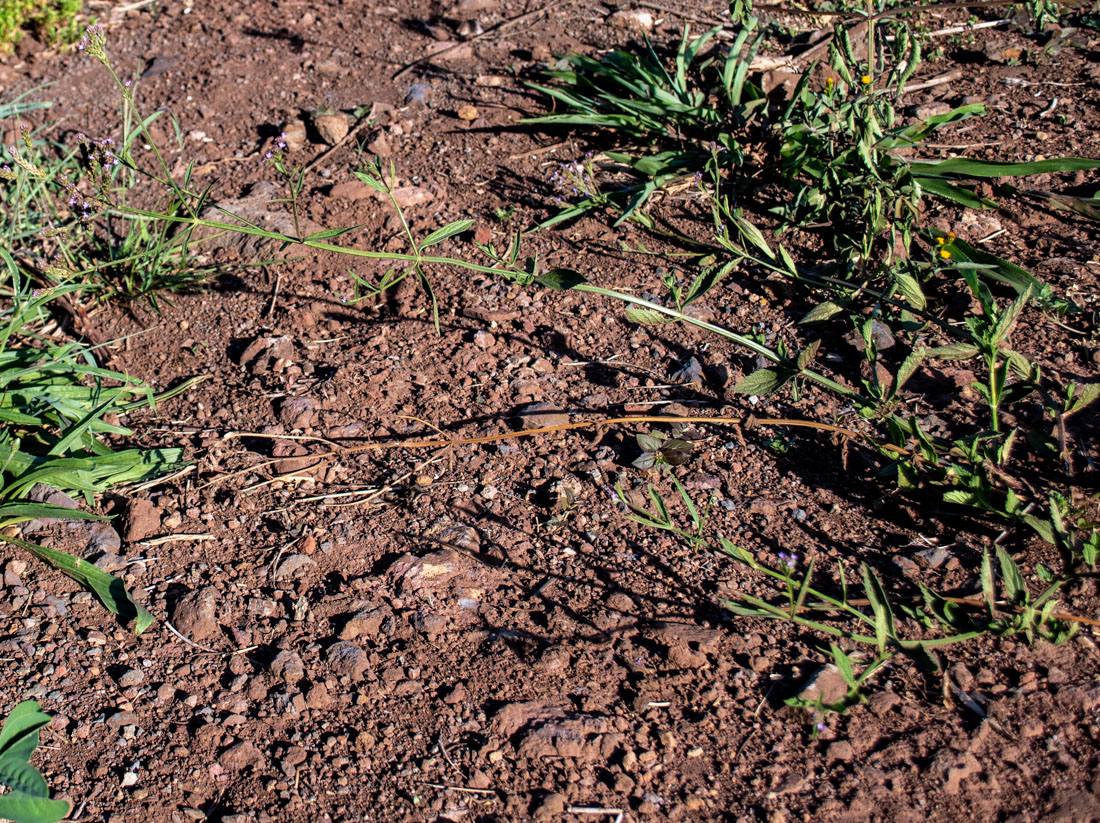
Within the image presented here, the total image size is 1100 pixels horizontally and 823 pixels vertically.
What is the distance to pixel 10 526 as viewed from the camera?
2.31 metres

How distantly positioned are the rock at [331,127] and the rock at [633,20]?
123cm

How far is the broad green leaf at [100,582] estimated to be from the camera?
80.9 inches

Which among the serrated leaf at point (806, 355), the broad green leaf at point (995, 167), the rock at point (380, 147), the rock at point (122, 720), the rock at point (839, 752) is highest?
the broad green leaf at point (995, 167)

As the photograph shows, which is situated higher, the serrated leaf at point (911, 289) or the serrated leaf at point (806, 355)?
the serrated leaf at point (911, 289)

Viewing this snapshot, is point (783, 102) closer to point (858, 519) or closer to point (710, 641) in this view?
point (858, 519)

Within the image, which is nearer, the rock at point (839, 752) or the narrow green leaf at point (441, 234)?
the rock at point (839, 752)

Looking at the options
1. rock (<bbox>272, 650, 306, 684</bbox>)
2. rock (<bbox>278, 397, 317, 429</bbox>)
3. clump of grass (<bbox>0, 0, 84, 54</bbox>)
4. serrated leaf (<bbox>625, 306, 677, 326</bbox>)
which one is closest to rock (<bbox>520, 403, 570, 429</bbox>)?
serrated leaf (<bbox>625, 306, 677, 326</bbox>)

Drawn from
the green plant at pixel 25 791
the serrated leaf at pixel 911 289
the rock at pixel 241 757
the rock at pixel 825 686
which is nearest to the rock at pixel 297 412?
the rock at pixel 241 757

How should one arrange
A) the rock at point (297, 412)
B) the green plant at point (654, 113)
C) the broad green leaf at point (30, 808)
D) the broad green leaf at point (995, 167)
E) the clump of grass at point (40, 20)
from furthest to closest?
the clump of grass at point (40, 20), the green plant at point (654, 113), the broad green leaf at point (995, 167), the rock at point (297, 412), the broad green leaf at point (30, 808)

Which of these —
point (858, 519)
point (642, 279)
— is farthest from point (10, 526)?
point (858, 519)

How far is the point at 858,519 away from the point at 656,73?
1926mm

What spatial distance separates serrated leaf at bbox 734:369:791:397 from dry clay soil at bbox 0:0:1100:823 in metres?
0.17

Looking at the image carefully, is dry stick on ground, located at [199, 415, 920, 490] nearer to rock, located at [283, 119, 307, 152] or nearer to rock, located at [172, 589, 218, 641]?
rock, located at [172, 589, 218, 641]

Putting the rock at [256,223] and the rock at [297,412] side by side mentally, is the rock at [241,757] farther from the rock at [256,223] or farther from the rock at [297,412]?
the rock at [256,223]
